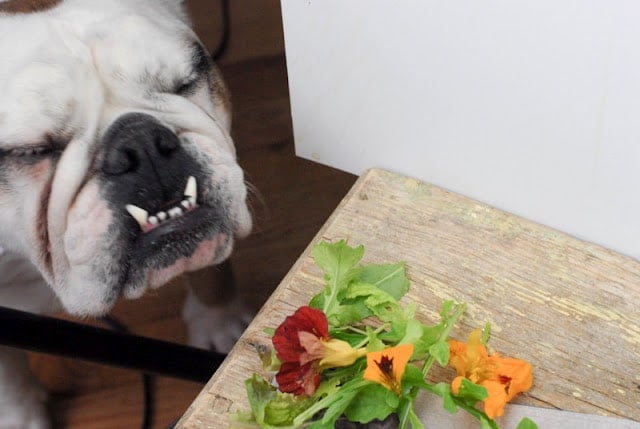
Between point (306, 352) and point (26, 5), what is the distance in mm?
447

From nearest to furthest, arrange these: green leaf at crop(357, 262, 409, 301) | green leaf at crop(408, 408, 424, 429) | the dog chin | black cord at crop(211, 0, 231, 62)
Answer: green leaf at crop(408, 408, 424, 429) → green leaf at crop(357, 262, 409, 301) → the dog chin → black cord at crop(211, 0, 231, 62)

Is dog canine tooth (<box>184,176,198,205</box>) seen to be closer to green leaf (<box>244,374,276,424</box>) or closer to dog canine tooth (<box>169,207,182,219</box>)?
dog canine tooth (<box>169,207,182,219</box>)

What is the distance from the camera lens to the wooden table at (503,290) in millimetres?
483

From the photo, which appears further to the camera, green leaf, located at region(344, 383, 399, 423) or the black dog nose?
the black dog nose

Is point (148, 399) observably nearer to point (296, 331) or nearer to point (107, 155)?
point (107, 155)

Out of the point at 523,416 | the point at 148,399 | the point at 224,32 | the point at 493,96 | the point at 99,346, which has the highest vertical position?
the point at 493,96

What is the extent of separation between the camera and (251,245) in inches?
44.1

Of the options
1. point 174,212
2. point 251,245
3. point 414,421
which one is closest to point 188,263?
point 174,212

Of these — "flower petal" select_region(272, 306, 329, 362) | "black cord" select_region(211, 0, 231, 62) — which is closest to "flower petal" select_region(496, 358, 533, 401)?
"flower petal" select_region(272, 306, 329, 362)

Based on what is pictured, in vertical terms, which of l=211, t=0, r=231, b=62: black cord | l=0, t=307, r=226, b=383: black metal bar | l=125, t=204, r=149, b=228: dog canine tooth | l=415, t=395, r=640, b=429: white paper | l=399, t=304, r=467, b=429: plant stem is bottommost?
l=211, t=0, r=231, b=62: black cord

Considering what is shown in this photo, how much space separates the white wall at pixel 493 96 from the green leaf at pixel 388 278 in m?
0.12

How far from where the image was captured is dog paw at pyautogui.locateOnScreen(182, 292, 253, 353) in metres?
0.96

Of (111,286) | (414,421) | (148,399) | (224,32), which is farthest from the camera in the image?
(224,32)

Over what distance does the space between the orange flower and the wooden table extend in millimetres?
24
